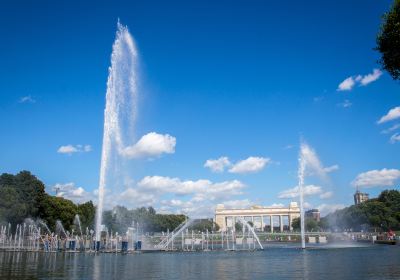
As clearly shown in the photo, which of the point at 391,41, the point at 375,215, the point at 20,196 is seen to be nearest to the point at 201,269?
the point at 391,41

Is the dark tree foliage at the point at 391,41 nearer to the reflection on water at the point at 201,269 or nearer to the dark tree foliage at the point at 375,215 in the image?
the reflection on water at the point at 201,269

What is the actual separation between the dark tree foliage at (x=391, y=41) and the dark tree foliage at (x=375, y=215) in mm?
134617

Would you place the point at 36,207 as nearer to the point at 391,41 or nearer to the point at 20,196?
the point at 20,196

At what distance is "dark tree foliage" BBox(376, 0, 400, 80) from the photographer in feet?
88.4

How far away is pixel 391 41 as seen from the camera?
27.5 m

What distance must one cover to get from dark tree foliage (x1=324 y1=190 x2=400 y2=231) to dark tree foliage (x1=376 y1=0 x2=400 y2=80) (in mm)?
134617

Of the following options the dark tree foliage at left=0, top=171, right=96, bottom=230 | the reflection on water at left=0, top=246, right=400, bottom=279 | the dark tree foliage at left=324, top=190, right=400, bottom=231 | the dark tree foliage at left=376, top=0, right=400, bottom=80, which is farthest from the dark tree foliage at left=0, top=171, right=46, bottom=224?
the dark tree foliage at left=324, top=190, right=400, bottom=231

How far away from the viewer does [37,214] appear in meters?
97.1

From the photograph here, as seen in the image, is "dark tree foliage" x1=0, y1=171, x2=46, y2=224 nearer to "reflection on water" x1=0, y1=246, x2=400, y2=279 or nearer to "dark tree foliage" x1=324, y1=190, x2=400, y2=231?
"reflection on water" x1=0, y1=246, x2=400, y2=279

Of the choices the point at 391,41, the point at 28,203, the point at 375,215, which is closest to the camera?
the point at 391,41

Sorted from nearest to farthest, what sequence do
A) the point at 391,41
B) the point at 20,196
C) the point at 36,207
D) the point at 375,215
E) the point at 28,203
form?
the point at 391,41 → the point at 20,196 → the point at 28,203 → the point at 36,207 → the point at 375,215

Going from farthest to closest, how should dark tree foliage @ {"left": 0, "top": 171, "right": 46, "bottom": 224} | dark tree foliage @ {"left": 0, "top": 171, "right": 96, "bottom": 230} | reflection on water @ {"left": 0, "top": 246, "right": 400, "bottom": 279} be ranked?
dark tree foliage @ {"left": 0, "top": 171, "right": 96, "bottom": 230}, dark tree foliage @ {"left": 0, "top": 171, "right": 46, "bottom": 224}, reflection on water @ {"left": 0, "top": 246, "right": 400, "bottom": 279}

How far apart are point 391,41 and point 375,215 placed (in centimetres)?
13850

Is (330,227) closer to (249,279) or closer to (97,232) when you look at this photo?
(97,232)
